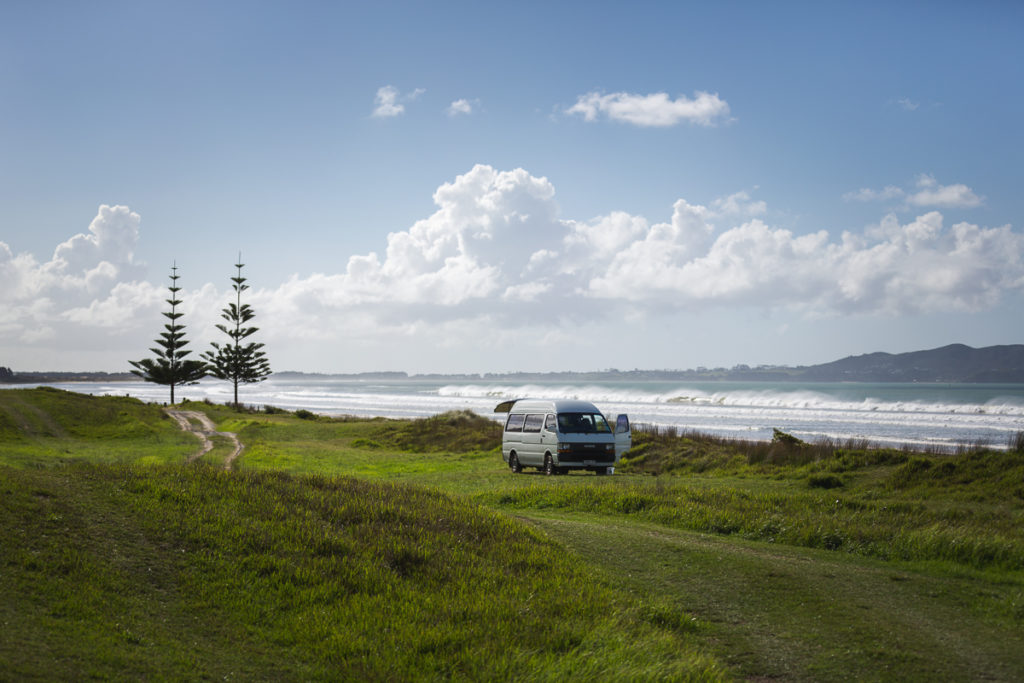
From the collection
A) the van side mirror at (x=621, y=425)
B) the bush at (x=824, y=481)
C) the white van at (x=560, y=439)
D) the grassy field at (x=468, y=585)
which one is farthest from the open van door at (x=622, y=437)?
the grassy field at (x=468, y=585)

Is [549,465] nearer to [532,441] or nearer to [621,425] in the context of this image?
[532,441]

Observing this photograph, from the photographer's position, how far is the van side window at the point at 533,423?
23497 millimetres

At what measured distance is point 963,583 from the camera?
9.47 meters

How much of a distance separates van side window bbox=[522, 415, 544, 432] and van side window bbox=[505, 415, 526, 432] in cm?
28

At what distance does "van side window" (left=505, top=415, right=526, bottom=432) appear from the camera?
24.4 metres

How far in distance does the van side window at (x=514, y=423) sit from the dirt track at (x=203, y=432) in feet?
28.0

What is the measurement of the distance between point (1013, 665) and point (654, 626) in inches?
123

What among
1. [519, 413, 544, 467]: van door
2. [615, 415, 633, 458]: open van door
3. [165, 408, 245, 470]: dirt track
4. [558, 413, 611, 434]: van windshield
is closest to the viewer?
[558, 413, 611, 434]: van windshield

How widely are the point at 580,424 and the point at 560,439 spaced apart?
0.93 meters

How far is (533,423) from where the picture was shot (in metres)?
23.8

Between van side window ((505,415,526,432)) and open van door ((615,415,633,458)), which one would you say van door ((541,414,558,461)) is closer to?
van side window ((505,415,526,432))

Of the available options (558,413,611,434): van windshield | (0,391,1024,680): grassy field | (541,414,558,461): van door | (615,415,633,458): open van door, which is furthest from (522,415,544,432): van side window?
(0,391,1024,680): grassy field

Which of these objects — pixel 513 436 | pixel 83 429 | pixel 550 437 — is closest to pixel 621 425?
pixel 513 436

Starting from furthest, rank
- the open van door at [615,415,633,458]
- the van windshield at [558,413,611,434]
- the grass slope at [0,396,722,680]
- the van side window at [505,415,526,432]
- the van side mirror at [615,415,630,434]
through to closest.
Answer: the van side mirror at [615,415,630,434]
the open van door at [615,415,633,458]
the van side window at [505,415,526,432]
the van windshield at [558,413,611,434]
the grass slope at [0,396,722,680]
